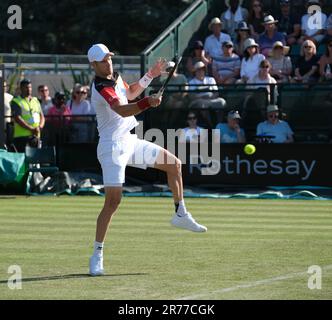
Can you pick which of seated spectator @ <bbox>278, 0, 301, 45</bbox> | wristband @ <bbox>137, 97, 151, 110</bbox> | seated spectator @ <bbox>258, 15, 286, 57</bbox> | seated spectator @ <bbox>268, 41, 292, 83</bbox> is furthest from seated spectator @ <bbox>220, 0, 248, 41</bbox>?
wristband @ <bbox>137, 97, 151, 110</bbox>

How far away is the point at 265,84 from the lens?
20.5 metres

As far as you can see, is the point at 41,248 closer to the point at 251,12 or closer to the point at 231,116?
the point at 231,116

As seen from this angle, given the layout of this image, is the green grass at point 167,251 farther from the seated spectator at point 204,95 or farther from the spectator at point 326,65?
the spectator at point 326,65

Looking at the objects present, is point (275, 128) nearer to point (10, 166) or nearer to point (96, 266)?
point (10, 166)

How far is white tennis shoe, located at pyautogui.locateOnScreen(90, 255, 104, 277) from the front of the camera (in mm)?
9688

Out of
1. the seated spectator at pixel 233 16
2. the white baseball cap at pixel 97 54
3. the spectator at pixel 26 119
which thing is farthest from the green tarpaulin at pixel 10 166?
the white baseball cap at pixel 97 54

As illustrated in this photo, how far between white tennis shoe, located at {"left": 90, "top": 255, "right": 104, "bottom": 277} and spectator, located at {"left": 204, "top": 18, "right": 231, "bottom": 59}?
13.2m

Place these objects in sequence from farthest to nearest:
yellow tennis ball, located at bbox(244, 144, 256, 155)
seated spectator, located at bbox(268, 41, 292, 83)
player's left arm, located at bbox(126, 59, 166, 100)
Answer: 1. seated spectator, located at bbox(268, 41, 292, 83)
2. yellow tennis ball, located at bbox(244, 144, 256, 155)
3. player's left arm, located at bbox(126, 59, 166, 100)

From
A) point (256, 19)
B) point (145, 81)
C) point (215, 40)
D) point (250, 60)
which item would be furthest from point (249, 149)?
point (145, 81)

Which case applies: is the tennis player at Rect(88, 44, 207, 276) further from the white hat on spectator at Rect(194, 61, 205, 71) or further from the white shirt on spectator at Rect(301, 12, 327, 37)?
the white shirt on spectator at Rect(301, 12, 327, 37)

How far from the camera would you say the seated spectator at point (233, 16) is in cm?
2345

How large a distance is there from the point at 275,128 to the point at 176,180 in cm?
967

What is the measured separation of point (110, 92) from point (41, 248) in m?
2.45
